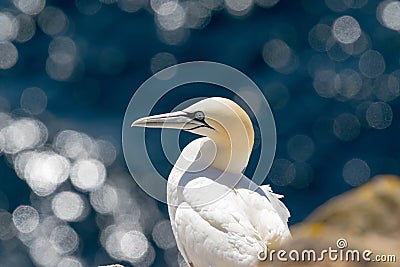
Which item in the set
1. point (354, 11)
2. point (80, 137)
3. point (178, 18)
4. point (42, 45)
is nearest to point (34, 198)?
point (80, 137)

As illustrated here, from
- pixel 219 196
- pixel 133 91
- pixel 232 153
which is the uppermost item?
pixel 232 153

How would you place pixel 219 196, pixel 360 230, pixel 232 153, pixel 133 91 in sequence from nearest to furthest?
pixel 360 230
pixel 219 196
pixel 232 153
pixel 133 91

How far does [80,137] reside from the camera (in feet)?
60.2

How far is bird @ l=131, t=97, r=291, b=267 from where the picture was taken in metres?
7.42

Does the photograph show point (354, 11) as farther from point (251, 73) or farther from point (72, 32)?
point (72, 32)

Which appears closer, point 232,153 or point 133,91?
point 232,153

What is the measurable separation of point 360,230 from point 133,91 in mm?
15182

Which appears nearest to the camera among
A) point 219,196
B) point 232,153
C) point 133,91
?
point 219,196

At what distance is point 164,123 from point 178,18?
1436 centimetres

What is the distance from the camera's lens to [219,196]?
7.70 metres

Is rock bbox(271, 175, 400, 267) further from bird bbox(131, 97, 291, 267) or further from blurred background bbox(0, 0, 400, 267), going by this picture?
blurred background bbox(0, 0, 400, 267)

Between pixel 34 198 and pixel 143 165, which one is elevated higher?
pixel 143 165

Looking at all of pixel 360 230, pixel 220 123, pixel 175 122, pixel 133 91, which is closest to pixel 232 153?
pixel 220 123

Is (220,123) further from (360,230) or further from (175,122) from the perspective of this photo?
(360,230)
